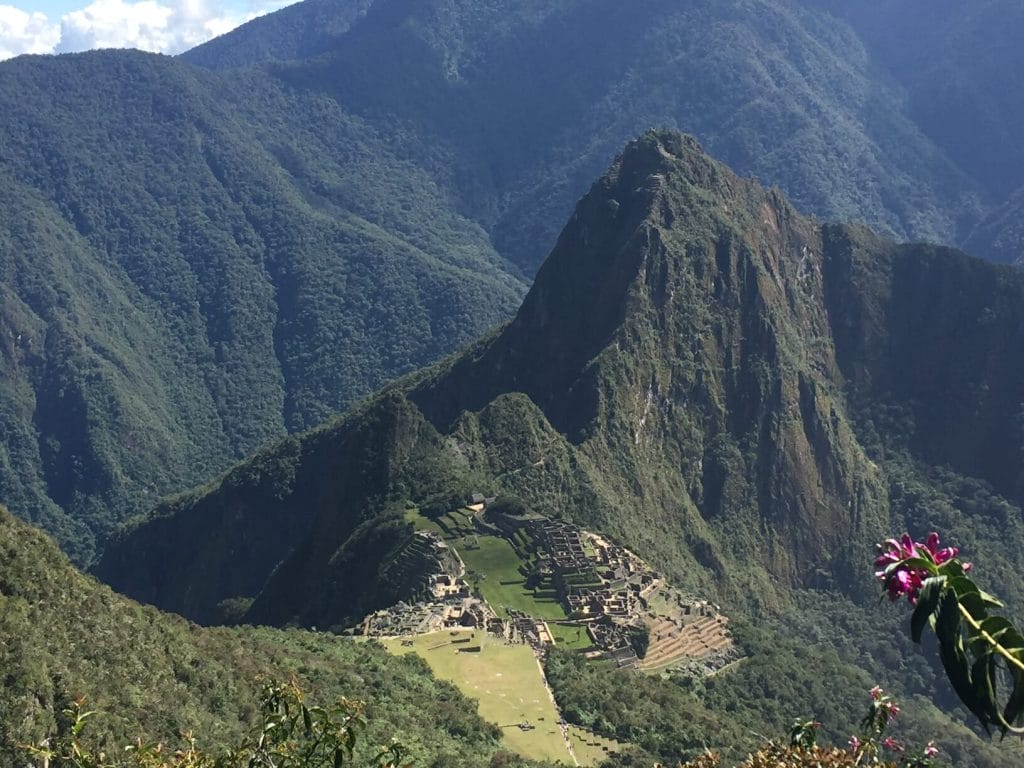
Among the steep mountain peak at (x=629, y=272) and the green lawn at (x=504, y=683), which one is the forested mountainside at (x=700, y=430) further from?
the green lawn at (x=504, y=683)

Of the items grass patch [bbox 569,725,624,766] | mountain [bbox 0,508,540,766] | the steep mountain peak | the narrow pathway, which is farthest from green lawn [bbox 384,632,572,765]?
the steep mountain peak

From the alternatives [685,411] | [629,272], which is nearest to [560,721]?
[685,411]

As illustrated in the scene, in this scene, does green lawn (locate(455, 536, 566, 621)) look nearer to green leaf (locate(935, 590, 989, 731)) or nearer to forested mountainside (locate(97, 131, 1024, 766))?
forested mountainside (locate(97, 131, 1024, 766))

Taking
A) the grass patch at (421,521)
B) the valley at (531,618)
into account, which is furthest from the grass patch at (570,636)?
the grass patch at (421,521)

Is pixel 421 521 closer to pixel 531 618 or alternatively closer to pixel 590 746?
pixel 531 618

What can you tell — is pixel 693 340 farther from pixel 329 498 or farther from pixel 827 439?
pixel 329 498

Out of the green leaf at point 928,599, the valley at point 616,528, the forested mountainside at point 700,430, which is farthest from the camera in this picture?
the forested mountainside at point 700,430
